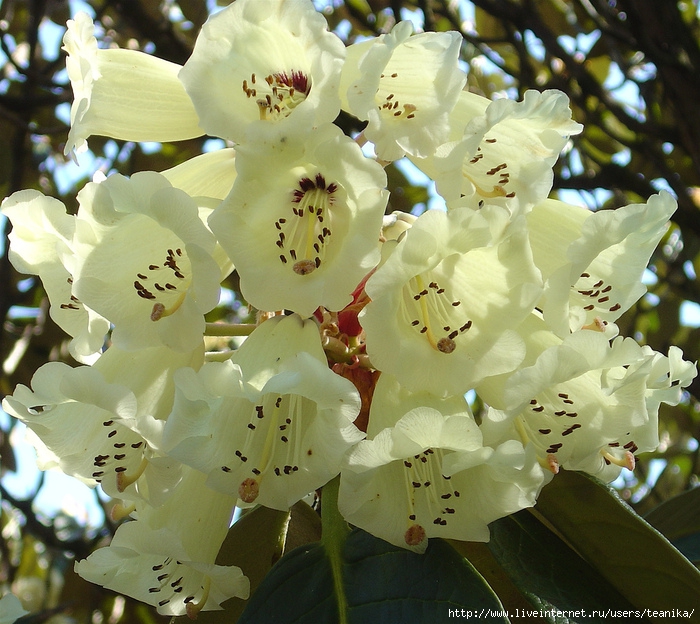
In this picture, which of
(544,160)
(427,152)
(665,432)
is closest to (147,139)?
(427,152)

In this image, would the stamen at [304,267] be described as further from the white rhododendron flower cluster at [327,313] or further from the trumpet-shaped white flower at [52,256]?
the trumpet-shaped white flower at [52,256]

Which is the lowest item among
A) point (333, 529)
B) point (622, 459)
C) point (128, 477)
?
point (333, 529)

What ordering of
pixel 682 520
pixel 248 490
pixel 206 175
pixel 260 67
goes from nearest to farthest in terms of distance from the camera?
1. pixel 248 490
2. pixel 260 67
3. pixel 206 175
4. pixel 682 520

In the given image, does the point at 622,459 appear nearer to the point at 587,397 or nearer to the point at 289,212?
the point at 587,397

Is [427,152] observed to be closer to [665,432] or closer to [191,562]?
[191,562]

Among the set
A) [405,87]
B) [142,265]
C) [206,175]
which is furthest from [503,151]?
[142,265]

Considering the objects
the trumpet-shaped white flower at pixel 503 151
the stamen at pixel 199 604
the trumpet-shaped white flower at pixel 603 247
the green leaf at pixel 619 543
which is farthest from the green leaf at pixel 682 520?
the stamen at pixel 199 604
